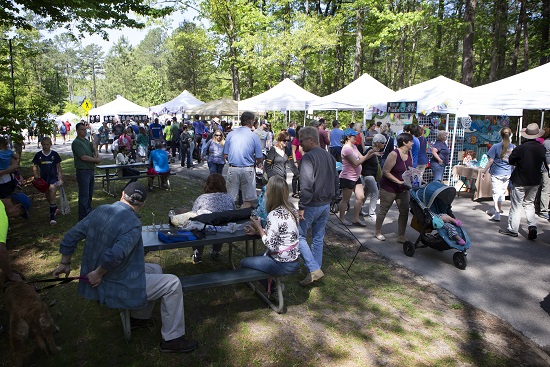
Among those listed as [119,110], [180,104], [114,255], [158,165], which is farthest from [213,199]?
[119,110]

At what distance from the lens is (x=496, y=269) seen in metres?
5.44

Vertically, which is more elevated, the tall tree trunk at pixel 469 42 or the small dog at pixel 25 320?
the tall tree trunk at pixel 469 42

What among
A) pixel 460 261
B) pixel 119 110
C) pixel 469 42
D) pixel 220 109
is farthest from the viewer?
pixel 119 110

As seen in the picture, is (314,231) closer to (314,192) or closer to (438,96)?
(314,192)

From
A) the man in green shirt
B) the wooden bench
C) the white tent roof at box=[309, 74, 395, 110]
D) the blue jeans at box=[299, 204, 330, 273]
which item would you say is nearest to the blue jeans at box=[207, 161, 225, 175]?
the man in green shirt

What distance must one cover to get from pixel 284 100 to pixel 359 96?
351 centimetres

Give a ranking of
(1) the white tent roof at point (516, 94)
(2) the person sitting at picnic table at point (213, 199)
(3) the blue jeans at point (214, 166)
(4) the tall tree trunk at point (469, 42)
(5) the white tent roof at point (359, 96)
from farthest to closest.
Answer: (5) the white tent roof at point (359, 96)
(4) the tall tree trunk at point (469, 42)
(3) the blue jeans at point (214, 166)
(1) the white tent roof at point (516, 94)
(2) the person sitting at picnic table at point (213, 199)

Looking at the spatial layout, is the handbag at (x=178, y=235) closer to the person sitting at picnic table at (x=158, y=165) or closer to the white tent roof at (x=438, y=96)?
the person sitting at picnic table at (x=158, y=165)

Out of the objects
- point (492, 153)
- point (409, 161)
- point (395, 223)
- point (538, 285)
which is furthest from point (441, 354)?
point (492, 153)

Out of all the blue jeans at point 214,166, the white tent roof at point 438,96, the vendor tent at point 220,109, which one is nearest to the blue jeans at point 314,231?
the blue jeans at point 214,166

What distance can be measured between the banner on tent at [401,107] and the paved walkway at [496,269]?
535 cm

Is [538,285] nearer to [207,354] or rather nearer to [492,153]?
[492,153]

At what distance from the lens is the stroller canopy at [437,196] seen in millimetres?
5578

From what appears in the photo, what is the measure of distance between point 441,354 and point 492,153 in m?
5.78
